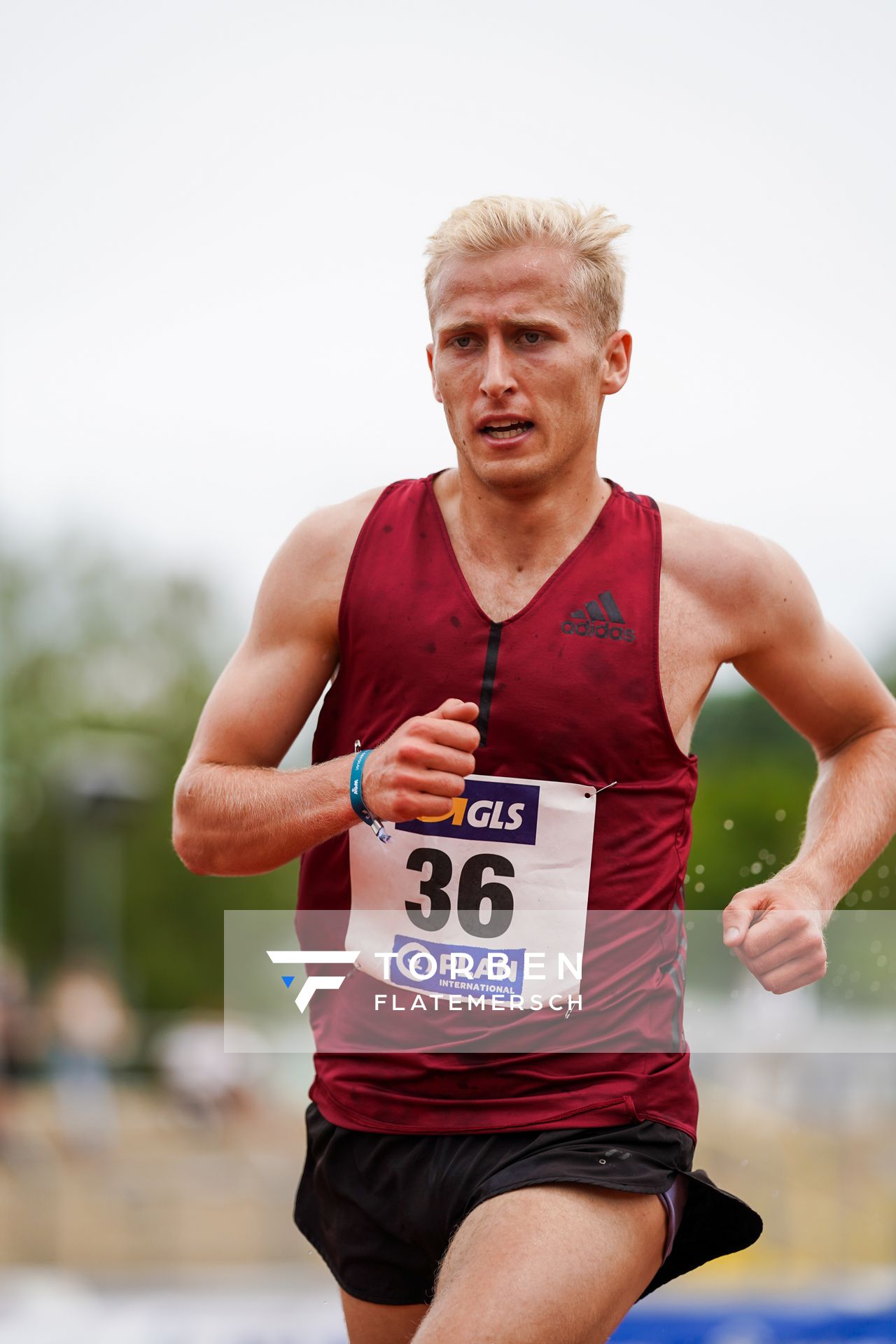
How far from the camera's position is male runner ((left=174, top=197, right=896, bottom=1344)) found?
2398 millimetres

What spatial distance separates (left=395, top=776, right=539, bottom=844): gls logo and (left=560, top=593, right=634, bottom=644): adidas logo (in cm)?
29

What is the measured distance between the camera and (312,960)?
271 cm

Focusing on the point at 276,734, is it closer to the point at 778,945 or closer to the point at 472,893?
the point at 472,893

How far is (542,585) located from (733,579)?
1.19 ft

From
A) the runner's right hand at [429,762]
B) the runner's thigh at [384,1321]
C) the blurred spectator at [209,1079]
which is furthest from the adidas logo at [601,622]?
the blurred spectator at [209,1079]

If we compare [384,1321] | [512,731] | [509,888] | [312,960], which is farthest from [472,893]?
[384,1321]

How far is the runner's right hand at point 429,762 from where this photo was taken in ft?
7.03

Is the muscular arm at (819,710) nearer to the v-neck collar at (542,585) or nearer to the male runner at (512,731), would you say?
the male runner at (512,731)

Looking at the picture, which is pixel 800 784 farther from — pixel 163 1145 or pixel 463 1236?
pixel 463 1236

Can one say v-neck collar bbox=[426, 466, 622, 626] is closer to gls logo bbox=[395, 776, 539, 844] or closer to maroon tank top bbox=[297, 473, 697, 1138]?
maroon tank top bbox=[297, 473, 697, 1138]

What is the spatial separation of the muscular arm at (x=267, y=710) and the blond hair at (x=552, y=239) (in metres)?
0.50

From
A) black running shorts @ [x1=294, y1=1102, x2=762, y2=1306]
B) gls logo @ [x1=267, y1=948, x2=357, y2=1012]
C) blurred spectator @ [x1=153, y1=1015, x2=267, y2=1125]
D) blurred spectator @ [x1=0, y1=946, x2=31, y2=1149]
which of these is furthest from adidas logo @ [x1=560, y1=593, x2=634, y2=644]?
blurred spectator @ [x1=153, y1=1015, x2=267, y2=1125]

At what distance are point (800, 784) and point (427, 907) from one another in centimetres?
1836

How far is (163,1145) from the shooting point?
16.2 metres
